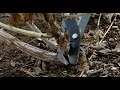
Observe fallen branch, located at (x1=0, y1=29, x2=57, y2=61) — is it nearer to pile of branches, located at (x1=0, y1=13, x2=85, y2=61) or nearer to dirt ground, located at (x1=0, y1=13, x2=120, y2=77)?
pile of branches, located at (x1=0, y1=13, x2=85, y2=61)

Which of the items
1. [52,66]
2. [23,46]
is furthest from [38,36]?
[52,66]

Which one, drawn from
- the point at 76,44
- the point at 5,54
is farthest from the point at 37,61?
the point at 76,44

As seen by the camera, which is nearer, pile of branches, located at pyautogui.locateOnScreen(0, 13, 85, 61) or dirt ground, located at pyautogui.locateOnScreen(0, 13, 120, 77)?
pile of branches, located at pyautogui.locateOnScreen(0, 13, 85, 61)

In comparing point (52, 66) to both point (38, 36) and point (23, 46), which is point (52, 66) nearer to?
point (23, 46)

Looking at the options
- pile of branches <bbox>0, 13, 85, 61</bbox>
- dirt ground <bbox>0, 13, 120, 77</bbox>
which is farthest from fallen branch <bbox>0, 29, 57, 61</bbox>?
dirt ground <bbox>0, 13, 120, 77</bbox>

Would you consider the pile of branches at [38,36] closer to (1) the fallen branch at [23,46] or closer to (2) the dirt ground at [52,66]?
(1) the fallen branch at [23,46]

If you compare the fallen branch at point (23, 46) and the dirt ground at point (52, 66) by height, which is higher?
the fallen branch at point (23, 46)

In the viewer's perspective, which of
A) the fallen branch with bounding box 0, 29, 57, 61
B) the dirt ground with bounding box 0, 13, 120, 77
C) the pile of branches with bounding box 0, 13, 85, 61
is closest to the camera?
the pile of branches with bounding box 0, 13, 85, 61

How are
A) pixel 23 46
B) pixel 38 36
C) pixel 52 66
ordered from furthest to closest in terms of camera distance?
1. pixel 52 66
2. pixel 23 46
3. pixel 38 36

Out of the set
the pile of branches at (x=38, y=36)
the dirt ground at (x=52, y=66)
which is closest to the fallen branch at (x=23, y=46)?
the pile of branches at (x=38, y=36)

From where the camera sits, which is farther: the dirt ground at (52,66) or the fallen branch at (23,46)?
the dirt ground at (52,66)

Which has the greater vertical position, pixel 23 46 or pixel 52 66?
pixel 23 46

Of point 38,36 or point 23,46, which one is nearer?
point 38,36
